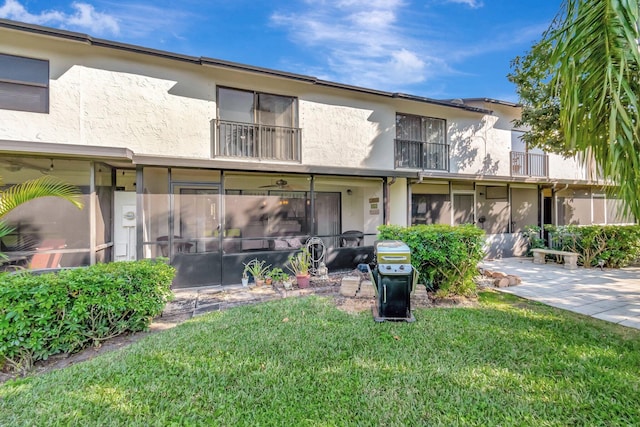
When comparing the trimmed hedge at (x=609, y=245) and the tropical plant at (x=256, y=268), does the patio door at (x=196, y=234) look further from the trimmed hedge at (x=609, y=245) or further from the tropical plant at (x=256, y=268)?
the trimmed hedge at (x=609, y=245)

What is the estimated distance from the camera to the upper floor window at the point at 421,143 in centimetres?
1126

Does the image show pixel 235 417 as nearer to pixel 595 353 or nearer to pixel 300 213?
pixel 595 353

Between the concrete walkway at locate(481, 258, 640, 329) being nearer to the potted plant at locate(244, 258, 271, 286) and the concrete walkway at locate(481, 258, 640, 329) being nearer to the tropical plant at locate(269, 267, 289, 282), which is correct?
the tropical plant at locate(269, 267, 289, 282)

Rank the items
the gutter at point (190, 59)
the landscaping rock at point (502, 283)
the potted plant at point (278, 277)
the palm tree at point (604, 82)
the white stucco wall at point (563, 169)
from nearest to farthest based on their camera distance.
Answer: the palm tree at point (604, 82) < the gutter at point (190, 59) < the landscaping rock at point (502, 283) < the potted plant at point (278, 277) < the white stucco wall at point (563, 169)

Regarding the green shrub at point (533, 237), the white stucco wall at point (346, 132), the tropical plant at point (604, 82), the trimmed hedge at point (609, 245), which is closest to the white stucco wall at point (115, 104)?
the white stucco wall at point (346, 132)

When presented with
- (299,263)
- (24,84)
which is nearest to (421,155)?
(299,263)

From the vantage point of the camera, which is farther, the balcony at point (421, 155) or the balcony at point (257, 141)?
the balcony at point (421, 155)

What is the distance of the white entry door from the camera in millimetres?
Answer: 7961

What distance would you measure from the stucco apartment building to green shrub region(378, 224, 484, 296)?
2.31 meters

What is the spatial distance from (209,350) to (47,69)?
7607 mm

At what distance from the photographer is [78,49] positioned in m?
6.87

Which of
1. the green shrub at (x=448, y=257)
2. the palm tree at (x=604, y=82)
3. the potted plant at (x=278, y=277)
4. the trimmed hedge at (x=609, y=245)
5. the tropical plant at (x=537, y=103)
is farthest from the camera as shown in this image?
the trimmed hedge at (x=609, y=245)

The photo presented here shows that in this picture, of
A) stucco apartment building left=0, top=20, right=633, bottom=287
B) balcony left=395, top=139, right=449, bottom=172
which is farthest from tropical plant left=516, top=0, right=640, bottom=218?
balcony left=395, top=139, right=449, bottom=172

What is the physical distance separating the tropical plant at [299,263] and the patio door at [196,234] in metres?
1.96
